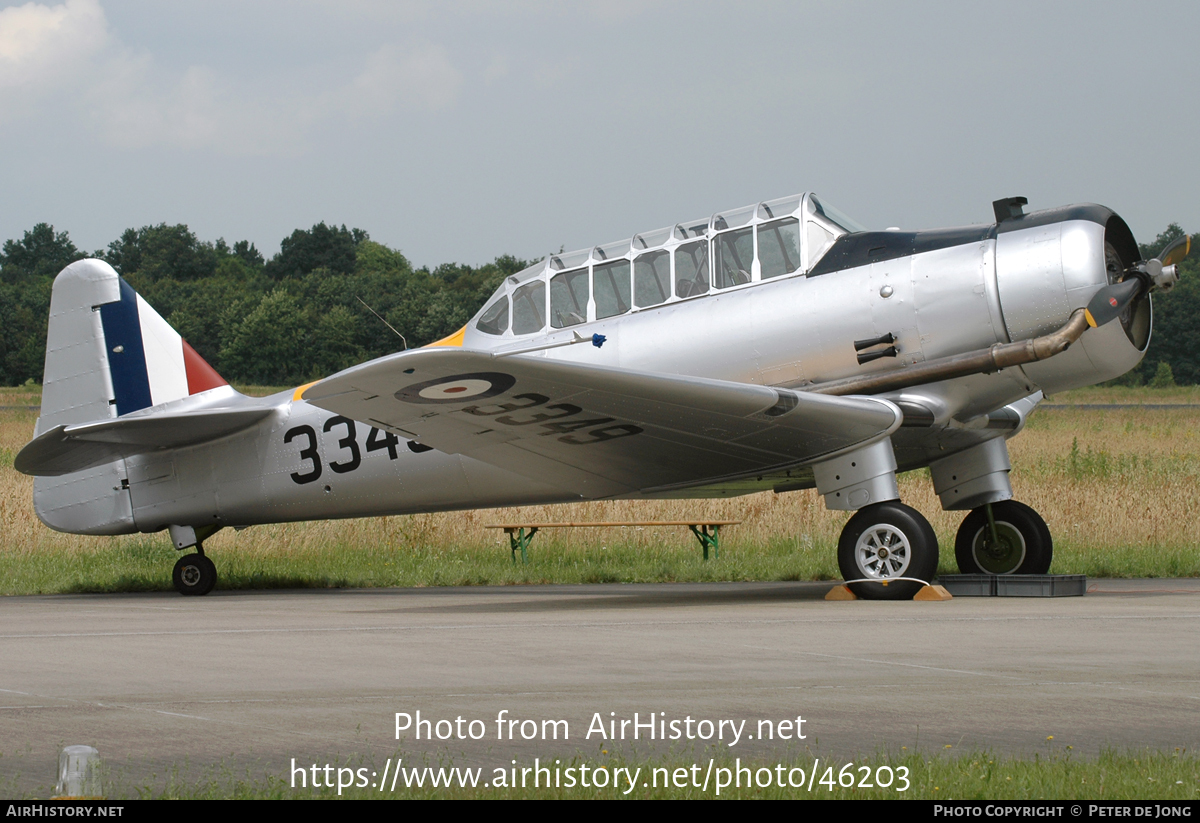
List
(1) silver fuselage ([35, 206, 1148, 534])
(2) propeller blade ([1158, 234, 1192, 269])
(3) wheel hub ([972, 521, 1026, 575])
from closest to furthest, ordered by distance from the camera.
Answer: (1) silver fuselage ([35, 206, 1148, 534]) < (2) propeller blade ([1158, 234, 1192, 269]) < (3) wheel hub ([972, 521, 1026, 575])

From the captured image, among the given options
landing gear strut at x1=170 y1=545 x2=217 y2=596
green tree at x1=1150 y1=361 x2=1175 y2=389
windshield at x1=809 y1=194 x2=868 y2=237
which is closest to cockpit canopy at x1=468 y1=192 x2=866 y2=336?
windshield at x1=809 y1=194 x2=868 y2=237

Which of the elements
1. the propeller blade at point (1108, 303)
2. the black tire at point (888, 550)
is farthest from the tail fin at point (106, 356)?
the propeller blade at point (1108, 303)

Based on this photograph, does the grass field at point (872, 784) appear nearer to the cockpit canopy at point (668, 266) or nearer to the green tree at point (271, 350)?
the cockpit canopy at point (668, 266)

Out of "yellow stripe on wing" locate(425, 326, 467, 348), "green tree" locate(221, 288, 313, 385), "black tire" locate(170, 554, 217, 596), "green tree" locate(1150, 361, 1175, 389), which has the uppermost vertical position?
"green tree" locate(221, 288, 313, 385)

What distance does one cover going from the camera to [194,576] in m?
13.6

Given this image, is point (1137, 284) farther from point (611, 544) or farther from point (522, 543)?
point (611, 544)

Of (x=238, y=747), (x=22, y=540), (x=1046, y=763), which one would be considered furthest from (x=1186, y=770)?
(x=22, y=540)

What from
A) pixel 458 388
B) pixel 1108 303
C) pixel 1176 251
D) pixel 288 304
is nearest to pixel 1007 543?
pixel 1108 303

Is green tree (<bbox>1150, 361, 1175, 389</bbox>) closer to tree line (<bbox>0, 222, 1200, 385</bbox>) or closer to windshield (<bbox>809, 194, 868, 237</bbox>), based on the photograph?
tree line (<bbox>0, 222, 1200, 385</bbox>)

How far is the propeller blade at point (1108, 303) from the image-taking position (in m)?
9.59

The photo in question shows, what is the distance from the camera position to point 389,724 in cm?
469

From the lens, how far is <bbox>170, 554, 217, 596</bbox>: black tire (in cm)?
1356

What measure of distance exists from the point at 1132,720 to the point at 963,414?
6.23 m

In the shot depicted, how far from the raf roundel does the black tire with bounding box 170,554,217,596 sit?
215 inches
